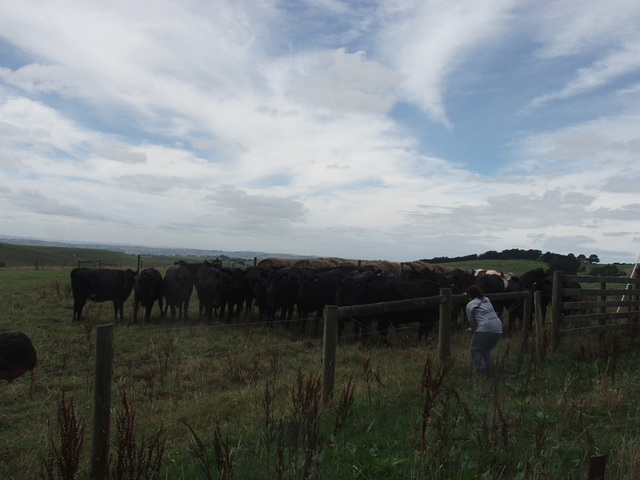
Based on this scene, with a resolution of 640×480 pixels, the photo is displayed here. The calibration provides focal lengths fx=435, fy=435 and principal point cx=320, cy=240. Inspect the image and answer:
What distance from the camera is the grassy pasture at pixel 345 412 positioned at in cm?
315

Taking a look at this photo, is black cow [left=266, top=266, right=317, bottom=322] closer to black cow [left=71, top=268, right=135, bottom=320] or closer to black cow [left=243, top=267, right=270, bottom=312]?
black cow [left=243, top=267, right=270, bottom=312]

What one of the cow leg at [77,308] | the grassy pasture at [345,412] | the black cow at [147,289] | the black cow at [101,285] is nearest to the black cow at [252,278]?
the black cow at [147,289]

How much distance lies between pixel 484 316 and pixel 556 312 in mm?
2305

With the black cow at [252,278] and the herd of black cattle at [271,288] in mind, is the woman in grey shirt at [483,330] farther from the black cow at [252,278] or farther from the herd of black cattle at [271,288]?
the black cow at [252,278]

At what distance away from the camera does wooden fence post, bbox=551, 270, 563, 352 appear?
25.8 ft

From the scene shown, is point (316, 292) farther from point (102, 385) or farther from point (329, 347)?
point (102, 385)

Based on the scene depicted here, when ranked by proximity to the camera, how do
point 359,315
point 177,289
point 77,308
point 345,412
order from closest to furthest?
point 345,412, point 359,315, point 77,308, point 177,289

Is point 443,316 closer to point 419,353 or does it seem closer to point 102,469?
point 419,353

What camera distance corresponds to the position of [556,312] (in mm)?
7941

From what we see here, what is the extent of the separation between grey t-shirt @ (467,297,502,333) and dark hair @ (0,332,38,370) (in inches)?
221

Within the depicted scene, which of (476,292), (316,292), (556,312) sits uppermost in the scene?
(476,292)

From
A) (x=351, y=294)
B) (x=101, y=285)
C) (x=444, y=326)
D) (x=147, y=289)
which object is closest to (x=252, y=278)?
A: (x=147, y=289)

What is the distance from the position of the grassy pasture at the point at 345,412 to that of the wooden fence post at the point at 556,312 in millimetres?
288

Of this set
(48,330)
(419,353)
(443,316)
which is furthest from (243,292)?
(443,316)
